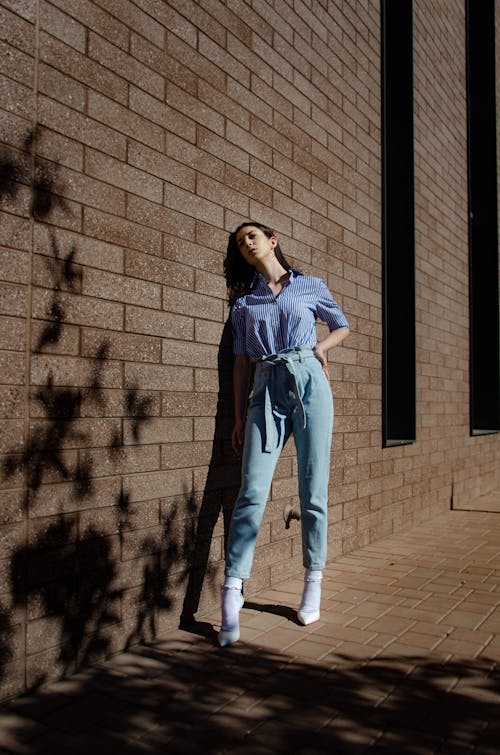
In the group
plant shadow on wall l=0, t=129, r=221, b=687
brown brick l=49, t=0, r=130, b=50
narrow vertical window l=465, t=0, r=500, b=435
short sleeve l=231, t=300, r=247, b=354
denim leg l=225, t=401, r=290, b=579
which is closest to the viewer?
plant shadow on wall l=0, t=129, r=221, b=687

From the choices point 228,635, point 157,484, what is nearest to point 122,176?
point 157,484

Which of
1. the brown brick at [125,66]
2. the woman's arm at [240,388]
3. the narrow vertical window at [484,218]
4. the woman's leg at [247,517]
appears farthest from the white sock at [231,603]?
the narrow vertical window at [484,218]

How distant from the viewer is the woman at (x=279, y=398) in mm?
3549

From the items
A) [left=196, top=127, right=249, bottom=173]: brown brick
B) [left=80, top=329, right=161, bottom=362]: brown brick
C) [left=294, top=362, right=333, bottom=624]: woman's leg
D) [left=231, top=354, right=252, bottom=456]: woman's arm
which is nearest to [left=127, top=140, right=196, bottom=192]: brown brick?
[left=196, top=127, right=249, bottom=173]: brown brick

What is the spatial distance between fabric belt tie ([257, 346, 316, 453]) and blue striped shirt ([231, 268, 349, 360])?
54 mm

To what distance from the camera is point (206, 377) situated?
381cm

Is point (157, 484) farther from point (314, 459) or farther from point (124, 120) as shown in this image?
point (124, 120)

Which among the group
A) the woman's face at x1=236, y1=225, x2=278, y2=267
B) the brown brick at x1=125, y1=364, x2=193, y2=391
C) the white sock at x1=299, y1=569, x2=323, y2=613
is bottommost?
the white sock at x1=299, y1=569, x2=323, y2=613

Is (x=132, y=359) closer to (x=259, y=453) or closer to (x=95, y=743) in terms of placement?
(x=259, y=453)

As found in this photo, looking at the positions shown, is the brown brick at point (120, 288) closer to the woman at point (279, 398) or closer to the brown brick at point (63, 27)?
the woman at point (279, 398)

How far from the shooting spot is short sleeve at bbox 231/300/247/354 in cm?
382

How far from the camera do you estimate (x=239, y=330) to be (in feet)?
12.6

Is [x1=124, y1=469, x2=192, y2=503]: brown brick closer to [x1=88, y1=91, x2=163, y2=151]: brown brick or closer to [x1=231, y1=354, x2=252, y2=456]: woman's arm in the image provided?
[x1=231, y1=354, x2=252, y2=456]: woman's arm

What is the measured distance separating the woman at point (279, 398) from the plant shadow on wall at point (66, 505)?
54cm
